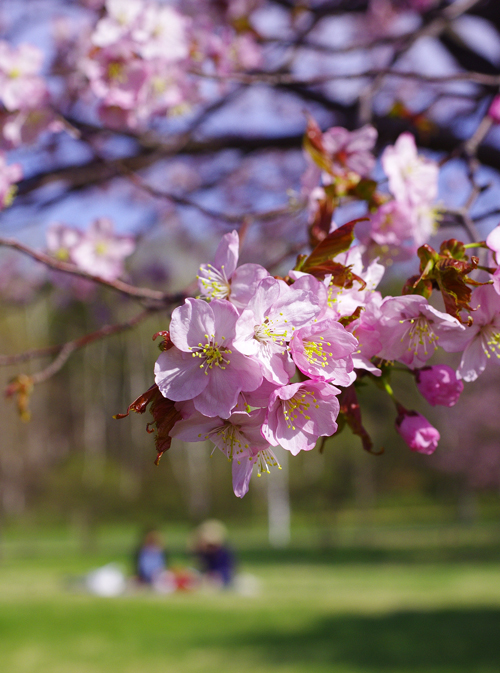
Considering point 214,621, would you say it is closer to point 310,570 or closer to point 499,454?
point 310,570

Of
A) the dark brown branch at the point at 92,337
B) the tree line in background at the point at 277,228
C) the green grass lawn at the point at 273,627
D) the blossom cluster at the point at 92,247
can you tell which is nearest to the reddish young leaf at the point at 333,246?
the tree line in background at the point at 277,228

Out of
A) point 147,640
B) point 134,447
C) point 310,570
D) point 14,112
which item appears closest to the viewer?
point 14,112

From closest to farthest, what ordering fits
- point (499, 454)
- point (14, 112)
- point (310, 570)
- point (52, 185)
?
1. point (14, 112)
2. point (52, 185)
3. point (310, 570)
4. point (499, 454)

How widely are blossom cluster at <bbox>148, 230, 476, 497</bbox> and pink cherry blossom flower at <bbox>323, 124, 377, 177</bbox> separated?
77cm

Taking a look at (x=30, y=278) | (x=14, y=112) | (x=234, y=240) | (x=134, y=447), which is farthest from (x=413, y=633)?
(x=134, y=447)

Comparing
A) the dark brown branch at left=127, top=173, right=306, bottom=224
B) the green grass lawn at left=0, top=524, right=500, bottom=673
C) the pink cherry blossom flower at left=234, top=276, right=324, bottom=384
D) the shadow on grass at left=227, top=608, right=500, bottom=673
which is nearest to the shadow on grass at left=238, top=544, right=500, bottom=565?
the green grass lawn at left=0, top=524, right=500, bottom=673

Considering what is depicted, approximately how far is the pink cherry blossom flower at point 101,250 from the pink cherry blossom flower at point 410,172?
132cm

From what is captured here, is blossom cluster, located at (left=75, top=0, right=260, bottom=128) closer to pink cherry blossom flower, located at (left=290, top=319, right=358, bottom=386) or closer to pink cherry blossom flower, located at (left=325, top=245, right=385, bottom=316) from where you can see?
pink cherry blossom flower, located at (left=325, top=245, right=385, bottom=316)

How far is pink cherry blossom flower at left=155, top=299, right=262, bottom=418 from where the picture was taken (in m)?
0.85

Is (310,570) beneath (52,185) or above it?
beneath

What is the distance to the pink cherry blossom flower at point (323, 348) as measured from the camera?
0.88 m

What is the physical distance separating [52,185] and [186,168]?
3.74 meters

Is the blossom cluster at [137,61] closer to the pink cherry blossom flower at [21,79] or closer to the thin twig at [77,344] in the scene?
the pink cherry blossom flower at [21,79]

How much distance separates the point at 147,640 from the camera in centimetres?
707
